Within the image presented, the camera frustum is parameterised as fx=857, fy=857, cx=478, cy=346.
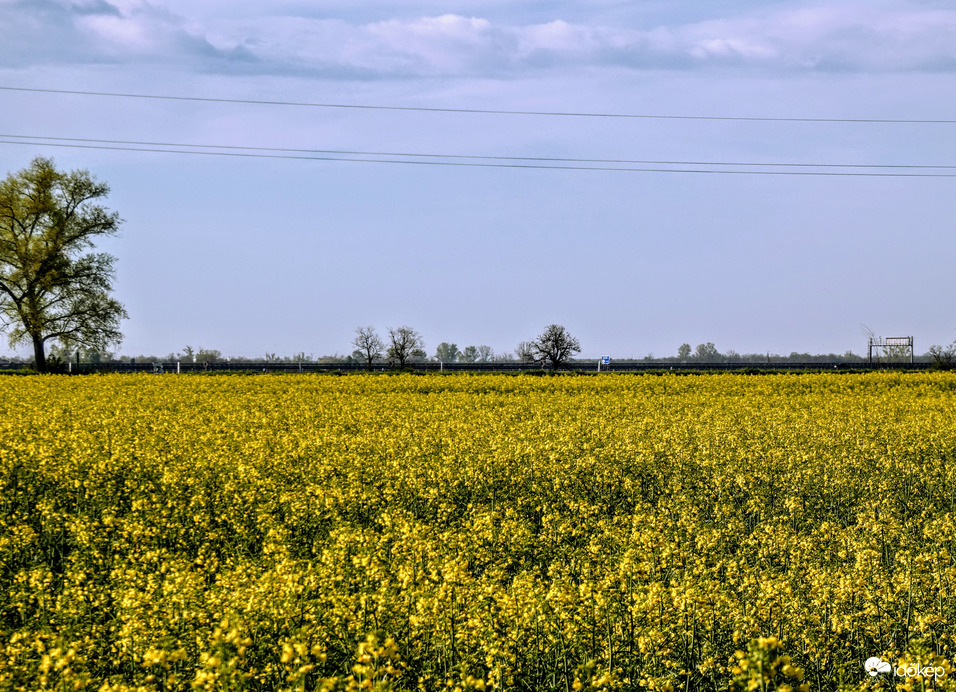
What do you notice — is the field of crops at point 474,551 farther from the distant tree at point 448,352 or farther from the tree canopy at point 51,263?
the distant tree at point 448,352

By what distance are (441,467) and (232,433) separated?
18.8 feet

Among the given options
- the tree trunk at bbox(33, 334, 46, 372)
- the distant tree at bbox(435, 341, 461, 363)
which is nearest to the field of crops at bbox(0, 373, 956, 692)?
the tree trunk at bbox(33, 334, 46, 372)

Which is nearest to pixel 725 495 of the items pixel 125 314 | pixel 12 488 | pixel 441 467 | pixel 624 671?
pixel 441 467

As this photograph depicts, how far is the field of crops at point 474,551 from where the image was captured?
6496 millimetres

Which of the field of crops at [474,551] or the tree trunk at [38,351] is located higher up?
the tree trunk at [38,351]

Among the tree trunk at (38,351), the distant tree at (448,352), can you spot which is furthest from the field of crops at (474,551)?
the distant tree at (448,352)

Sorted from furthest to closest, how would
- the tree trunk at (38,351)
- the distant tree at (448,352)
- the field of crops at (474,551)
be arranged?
1. the distant tree at (448,352)
2. the tree trunk at (38,351)
3. the field of crops at (474,551)

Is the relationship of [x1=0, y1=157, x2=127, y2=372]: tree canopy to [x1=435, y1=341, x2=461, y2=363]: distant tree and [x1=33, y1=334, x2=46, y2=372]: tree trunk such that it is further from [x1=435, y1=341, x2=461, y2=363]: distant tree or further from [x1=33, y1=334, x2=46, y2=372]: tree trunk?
[x1=435, y1=341, x2=461, y2=363]: distant tree

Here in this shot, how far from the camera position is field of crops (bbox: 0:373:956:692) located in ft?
21.3

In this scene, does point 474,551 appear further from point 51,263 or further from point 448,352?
point 448,352

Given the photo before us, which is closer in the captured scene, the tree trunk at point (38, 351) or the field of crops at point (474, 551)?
the field of crops at point (474, 551)

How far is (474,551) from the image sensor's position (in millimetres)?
9664

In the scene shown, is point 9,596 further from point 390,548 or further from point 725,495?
point 725,495

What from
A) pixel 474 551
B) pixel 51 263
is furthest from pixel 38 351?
pixel 474 551
